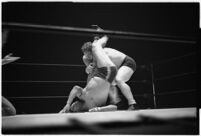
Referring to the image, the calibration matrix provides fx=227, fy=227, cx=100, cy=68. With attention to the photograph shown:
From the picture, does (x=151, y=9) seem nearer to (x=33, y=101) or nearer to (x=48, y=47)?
(x=48, y=47)

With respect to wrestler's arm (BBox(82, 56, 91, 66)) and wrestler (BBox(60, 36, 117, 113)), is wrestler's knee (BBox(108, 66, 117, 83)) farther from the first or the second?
wrestler's arm (BBox(82, 56, 91, 66))

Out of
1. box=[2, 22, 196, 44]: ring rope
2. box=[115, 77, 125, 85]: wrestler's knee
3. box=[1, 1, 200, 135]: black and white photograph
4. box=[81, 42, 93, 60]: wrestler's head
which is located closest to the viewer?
box=[2, 22, 196, 44]: ring rope

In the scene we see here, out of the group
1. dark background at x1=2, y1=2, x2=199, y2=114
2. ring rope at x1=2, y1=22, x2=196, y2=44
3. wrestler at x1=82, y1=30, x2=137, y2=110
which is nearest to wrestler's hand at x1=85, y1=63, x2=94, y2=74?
wrestler at x1=82, y1=30, x2=137, y2=110

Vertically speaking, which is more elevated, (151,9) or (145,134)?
(151,9)

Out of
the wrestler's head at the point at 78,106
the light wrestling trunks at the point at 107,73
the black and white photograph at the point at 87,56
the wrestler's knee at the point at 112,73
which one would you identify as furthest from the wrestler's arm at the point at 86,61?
the wrestler's head at the point at 78,106

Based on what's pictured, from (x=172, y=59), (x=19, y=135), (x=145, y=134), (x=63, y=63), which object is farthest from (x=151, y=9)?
(x=19, y=135)

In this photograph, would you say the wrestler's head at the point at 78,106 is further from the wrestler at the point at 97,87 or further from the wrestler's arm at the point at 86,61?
the wrestler's arm at the point at 86,61

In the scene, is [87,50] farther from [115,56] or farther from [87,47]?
[115,56]
